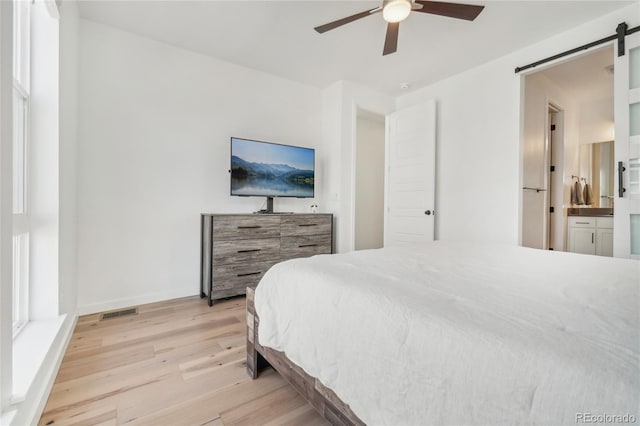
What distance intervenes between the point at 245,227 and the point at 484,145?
284 centimetres

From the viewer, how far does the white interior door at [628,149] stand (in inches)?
89.4

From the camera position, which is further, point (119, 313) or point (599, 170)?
point (599, 170)

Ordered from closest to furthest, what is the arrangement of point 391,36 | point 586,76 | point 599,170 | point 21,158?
point 21,158, point 391,36, point 586,76, point 599,170

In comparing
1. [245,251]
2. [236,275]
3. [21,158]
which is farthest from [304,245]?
[21,158]

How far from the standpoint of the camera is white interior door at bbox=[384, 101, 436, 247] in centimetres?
360

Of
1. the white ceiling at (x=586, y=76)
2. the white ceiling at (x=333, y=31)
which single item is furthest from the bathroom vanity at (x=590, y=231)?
the white ceiling at (x=333, y=31)

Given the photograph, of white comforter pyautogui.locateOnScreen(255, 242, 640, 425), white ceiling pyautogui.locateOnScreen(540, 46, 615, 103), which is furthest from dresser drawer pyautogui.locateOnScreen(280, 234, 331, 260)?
white ceiling pyautogui.locateOnScreen(540, 46, 615, 103)

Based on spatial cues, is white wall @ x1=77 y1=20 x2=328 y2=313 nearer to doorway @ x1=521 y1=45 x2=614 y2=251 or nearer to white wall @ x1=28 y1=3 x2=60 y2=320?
white wall @ x1=28 y1=3 x2=60 y2=320

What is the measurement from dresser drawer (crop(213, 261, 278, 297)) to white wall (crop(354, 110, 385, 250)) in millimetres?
2346

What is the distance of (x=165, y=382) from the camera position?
1.53 meters

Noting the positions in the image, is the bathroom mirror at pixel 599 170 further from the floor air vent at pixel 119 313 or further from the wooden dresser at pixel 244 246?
the floor air vent at pixel 119 313

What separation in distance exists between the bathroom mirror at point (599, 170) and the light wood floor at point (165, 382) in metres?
4.87

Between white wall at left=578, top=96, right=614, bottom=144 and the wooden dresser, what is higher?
white wall at left=578, top=96, right=614, bottom=144

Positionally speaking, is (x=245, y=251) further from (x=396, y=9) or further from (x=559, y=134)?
(x=559, y=134)
